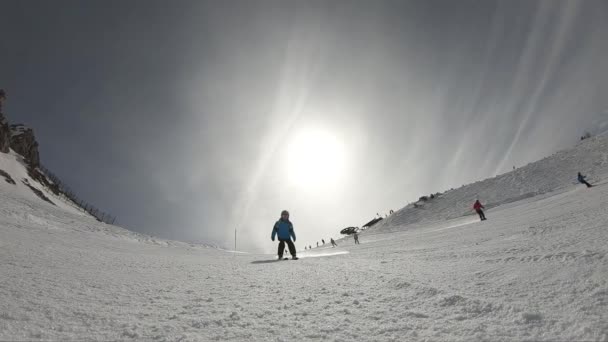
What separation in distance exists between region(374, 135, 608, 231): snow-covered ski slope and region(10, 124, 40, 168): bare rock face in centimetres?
8506

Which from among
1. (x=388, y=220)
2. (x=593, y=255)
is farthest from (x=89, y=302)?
(x=388, y=220)

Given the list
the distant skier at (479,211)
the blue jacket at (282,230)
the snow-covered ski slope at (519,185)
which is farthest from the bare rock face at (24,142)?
the distant skier at (479,211)

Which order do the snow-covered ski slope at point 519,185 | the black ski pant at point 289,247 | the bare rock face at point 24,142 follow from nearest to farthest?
the black ski pant at point 289,247 → the snow-covered ski slope at point 519,185 → the bare rock face at point 24,142

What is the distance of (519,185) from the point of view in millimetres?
41500

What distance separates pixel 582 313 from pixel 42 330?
427 centimetres

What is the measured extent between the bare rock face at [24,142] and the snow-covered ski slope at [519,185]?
85056 mm

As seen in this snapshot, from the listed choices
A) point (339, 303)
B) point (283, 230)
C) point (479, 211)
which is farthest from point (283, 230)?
point (479, 211)

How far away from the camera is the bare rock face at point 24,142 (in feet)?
227

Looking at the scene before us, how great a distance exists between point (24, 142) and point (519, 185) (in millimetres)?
107375

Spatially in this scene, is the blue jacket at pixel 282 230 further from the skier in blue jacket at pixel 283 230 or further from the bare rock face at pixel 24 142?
the bare rock face at pixel 24 142

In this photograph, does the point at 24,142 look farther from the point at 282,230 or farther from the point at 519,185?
the point at 519,185

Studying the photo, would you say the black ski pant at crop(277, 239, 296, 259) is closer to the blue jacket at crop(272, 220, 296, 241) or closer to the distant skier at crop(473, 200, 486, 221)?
the blue jacket at crop(272, 220, 296, 241)

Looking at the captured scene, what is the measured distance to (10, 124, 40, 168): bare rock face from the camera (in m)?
69.3

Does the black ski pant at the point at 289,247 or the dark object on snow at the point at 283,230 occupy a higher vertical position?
the dark object on snow at the point at 283,230
